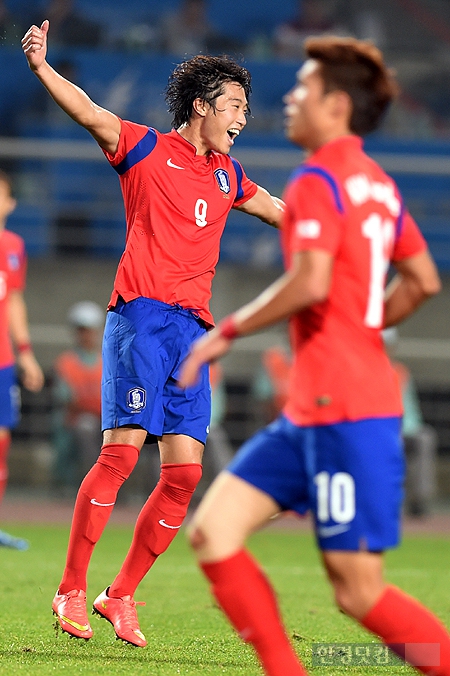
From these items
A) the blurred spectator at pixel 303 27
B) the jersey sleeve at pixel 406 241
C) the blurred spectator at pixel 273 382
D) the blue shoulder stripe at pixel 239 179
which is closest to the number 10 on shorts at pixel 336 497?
the jersey sleeve at pixel 406 241

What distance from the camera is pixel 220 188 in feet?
17.5

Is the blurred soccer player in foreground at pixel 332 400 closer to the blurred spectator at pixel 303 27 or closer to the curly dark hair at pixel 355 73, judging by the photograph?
the curly dark hair at pixel 355 73

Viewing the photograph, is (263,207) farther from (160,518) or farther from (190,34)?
(190,34)

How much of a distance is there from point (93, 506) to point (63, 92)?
178 cm

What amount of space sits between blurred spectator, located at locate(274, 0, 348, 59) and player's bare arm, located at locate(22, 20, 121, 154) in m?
12.1

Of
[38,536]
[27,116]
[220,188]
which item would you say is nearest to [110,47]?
[27,116]

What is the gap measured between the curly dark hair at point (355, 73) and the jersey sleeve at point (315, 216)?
0.33 metres

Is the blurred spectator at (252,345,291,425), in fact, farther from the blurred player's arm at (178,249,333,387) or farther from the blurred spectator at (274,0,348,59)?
the blurred player's arm at (178,249,333,387)

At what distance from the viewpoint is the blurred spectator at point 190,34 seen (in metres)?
16.5

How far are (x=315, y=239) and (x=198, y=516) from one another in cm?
91

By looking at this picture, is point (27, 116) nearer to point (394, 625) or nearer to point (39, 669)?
point (39, 669)

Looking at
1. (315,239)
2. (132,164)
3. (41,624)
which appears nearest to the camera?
(315,239)

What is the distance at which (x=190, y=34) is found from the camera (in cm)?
1672

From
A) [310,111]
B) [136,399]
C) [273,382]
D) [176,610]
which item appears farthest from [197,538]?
[273,382]
